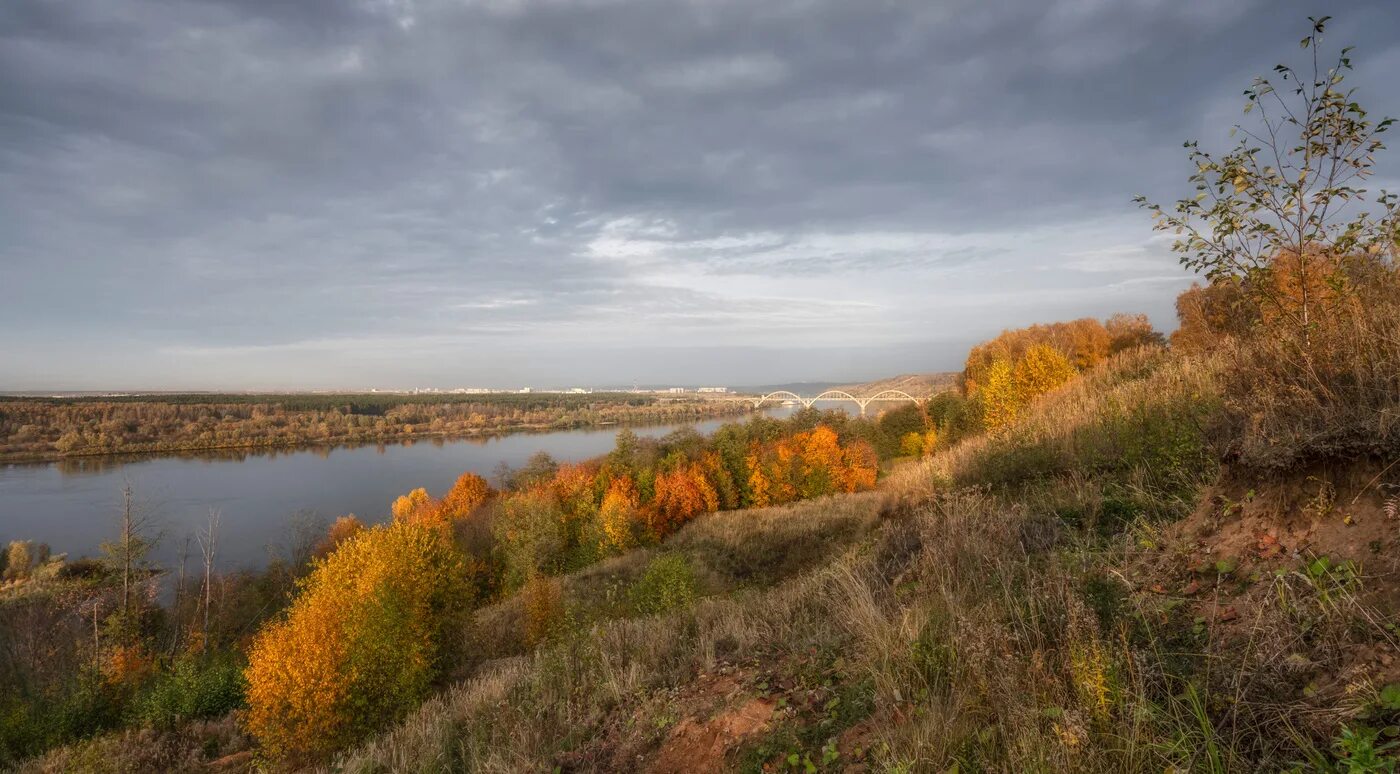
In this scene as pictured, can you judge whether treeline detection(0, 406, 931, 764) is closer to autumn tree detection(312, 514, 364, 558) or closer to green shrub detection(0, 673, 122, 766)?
green shrub detection(0, 673, 122, 766)

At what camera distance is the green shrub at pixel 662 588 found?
18.4 meters

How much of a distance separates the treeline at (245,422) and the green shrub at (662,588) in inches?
4517

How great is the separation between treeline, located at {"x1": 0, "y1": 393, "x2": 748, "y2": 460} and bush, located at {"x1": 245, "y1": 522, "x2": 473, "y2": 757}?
108959mm

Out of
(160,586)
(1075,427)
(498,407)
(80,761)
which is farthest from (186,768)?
(498,407)

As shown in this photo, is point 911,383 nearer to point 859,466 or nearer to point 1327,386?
point 859,466

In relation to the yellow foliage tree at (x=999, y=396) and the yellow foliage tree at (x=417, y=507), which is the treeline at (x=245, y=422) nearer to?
the yellow foliage tree at (x=417, y=507)

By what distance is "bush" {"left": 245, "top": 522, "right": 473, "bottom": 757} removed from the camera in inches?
733

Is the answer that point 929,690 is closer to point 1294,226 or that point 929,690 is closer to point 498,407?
point 1294,226

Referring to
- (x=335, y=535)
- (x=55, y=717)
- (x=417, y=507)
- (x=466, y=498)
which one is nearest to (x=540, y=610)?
(x=55, y=717)

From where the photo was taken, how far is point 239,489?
7256cm

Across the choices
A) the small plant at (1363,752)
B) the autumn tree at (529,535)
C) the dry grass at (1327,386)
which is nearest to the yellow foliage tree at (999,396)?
the dry grass at (1327,386)

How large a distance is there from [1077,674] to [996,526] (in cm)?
252

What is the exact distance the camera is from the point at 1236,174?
4180 millimetres

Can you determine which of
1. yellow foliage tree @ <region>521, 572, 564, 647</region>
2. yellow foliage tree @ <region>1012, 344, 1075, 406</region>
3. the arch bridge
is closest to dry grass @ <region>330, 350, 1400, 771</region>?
yellow foliage tree @ <region>521, 572, 564, 647</region>
